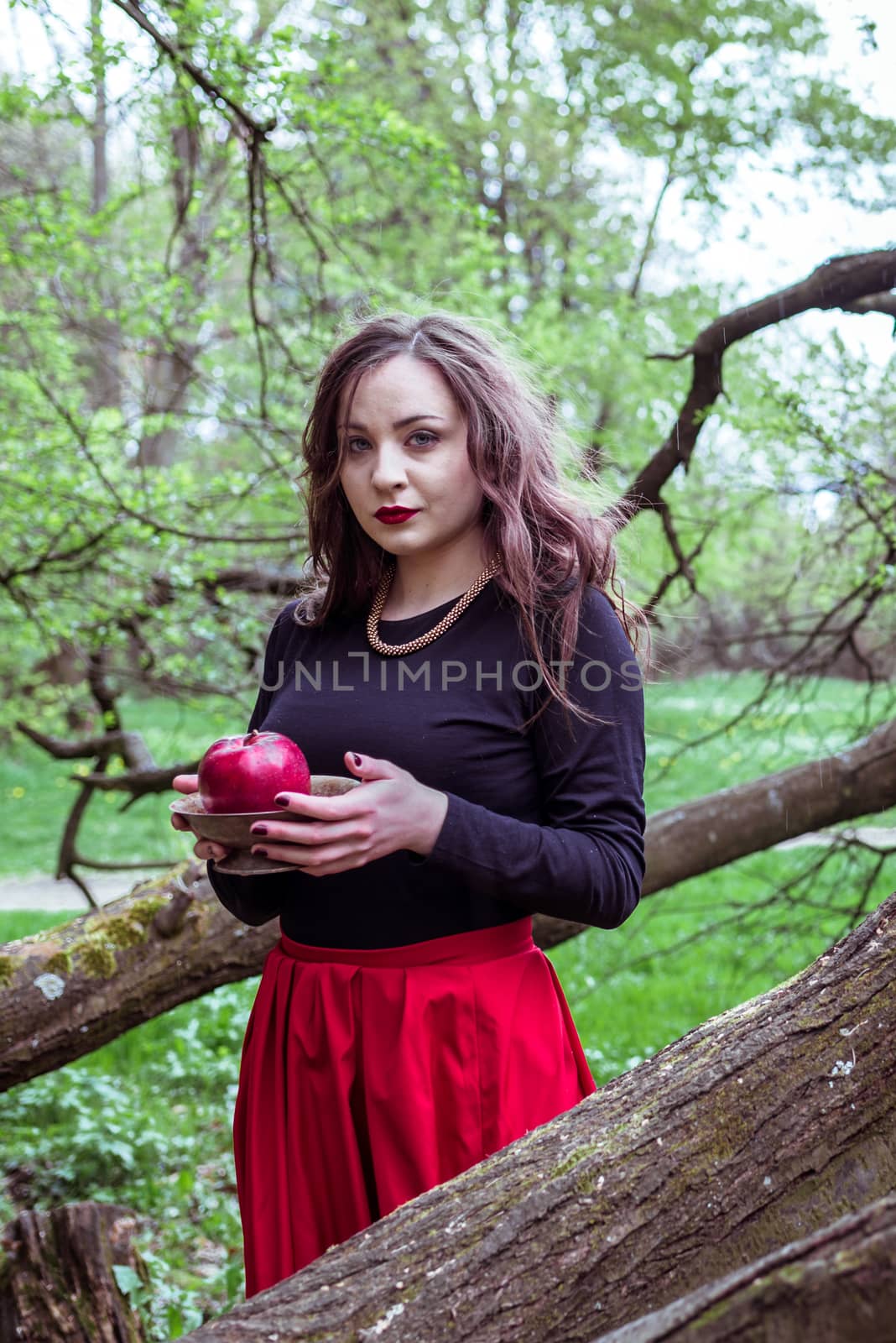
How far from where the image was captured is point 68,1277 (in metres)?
2.74

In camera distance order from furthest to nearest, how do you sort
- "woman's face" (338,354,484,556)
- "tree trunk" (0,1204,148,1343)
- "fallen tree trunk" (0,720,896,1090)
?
"fallen tree trunk" (0,720,896,1090)
"tree trunk" (0,1204,148,1343)
"woman's face" (338,354,484,556)

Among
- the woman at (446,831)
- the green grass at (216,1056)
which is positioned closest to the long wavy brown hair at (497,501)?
the woman at (446,831)

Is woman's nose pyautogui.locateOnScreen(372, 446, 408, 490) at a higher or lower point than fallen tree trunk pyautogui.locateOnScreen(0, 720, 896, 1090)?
higher

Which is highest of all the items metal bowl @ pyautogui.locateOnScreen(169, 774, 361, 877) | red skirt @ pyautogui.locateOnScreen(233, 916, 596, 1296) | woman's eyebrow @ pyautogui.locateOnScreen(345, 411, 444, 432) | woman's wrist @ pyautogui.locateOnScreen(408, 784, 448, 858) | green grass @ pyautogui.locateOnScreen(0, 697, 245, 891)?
green grass @ pyautogui.locateOnScreen(0, 697, 245, 891)

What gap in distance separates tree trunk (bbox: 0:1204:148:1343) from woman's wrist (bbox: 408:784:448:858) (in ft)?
5.93

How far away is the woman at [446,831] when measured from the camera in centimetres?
168

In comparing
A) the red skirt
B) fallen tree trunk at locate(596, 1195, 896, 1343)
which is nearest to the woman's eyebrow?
the red skirt

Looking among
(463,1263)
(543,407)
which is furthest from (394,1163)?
(543,407)

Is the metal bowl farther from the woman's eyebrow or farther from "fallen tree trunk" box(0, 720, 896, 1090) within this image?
"fallen tree trunk" box(0, 720, 896, 1090)

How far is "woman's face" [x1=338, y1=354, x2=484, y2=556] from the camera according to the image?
1.81 metres

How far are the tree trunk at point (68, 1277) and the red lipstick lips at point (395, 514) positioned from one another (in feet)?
6.49

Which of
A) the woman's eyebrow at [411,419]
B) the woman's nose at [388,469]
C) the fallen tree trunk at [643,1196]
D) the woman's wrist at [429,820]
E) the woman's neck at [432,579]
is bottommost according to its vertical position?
the fallen tree trunk at [643,1196]

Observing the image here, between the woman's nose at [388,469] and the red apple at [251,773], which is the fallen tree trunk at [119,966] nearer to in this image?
the red apple at [251,773]

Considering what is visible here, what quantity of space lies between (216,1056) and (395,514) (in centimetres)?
417
